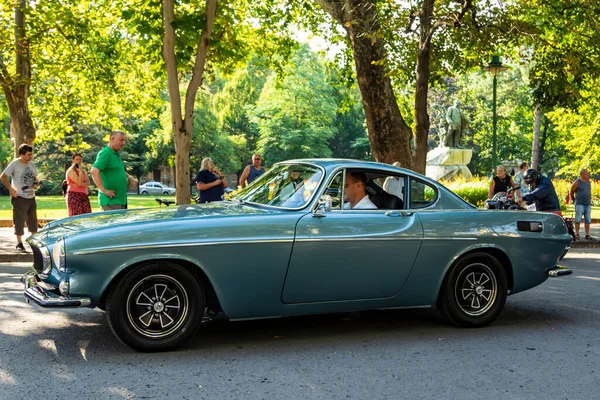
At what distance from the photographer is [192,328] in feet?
18.7

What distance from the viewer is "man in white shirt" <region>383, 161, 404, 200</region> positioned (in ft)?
22.1

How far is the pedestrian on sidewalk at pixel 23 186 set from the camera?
1245 cm

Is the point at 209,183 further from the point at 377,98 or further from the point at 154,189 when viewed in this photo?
the point at 154,189

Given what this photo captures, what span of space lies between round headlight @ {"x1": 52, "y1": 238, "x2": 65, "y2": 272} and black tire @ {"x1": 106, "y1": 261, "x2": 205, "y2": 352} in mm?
423

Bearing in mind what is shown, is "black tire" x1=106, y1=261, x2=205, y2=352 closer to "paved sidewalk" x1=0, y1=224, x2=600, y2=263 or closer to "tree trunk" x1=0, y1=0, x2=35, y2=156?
"paved sidewalk" x1=0, y1=224, x2=600, y2=263

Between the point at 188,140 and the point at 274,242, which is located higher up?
the point at 188,140

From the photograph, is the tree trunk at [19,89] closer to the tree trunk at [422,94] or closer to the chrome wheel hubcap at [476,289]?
the tree trunk at [422,94]

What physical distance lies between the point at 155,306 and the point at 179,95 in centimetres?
936

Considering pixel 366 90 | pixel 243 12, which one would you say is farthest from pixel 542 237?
pixel 243 12

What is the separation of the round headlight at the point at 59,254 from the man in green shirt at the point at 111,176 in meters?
3.95

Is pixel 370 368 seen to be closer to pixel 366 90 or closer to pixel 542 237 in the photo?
pixel 542 237

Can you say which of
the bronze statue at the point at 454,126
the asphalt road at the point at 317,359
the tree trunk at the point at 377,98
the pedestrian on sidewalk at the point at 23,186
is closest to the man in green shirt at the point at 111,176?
the asphalt road at the point at 317,359

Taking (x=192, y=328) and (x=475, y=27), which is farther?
(x=475, y=27)

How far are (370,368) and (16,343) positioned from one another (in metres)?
2.97
